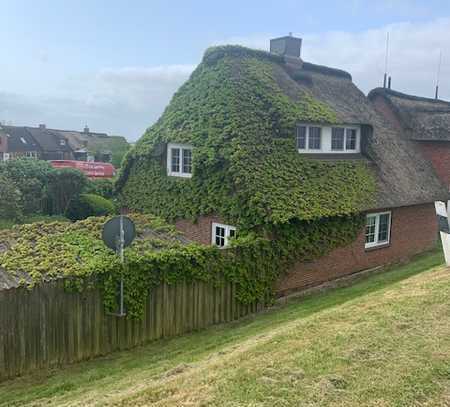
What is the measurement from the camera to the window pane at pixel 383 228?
17516mm

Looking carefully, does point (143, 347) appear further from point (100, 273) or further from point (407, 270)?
point (407, 270)

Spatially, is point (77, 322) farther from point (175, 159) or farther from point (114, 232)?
point (175, 159)

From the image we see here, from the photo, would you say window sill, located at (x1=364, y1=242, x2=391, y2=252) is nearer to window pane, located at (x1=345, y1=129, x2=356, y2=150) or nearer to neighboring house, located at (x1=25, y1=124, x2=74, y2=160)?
window pane, located at (x1=345, y1=129, x2=356, y2=150)

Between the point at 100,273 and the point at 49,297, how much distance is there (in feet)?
3.57

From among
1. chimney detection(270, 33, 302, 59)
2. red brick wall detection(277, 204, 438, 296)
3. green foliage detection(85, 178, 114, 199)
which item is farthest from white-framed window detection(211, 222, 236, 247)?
green foliage detection(85, 178, 114, 199)

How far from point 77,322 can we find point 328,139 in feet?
36.0

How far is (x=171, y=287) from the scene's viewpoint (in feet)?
36.4

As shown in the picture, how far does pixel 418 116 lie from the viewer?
894 inches

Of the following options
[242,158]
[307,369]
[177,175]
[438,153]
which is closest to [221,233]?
[242,158]

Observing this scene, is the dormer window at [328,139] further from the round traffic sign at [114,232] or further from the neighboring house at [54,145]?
the neighboring house at [54,145]

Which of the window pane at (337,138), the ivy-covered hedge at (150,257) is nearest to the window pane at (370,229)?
the ivy-covered hedge at (150,257)

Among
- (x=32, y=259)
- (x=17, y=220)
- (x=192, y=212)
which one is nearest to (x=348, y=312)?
(x=32, y=259)

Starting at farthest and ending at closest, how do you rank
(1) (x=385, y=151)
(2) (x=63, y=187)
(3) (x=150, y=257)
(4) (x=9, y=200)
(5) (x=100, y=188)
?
1. (5) (x=100, y=188)
2. (2) (x=63, y=187)
3. (4) (x=9, y=200)
4. (1) (x=385, y=151)
5. (3) (x=150, y=257)

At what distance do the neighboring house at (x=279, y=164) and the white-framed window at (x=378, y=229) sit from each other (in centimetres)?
4
